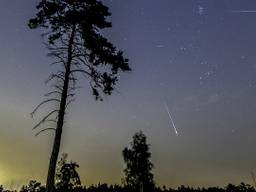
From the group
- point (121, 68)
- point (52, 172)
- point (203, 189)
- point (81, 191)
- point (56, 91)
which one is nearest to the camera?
point (52, 172)

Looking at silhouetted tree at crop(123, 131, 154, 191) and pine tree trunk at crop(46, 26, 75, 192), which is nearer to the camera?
pine tree trunk at crop(46, 26, 75, 192)

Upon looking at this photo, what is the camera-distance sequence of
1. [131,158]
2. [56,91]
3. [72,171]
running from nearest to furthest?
[56,91], [131,158], [72,171]

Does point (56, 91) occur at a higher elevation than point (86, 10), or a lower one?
lower

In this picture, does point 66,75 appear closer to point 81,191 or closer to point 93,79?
point 93,79

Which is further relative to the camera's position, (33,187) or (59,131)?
(33,187)

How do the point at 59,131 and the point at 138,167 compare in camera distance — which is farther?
the point at 138,167

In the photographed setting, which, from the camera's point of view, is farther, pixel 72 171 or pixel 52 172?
pixel 72 171

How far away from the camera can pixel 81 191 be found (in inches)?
3211

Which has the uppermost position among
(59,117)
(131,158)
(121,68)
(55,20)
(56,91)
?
(131,158)

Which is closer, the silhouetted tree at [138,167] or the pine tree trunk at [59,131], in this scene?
the pine tree trunk at [59,131]

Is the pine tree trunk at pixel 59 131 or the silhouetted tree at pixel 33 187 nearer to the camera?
the pine tree trunk at pixel 59 131

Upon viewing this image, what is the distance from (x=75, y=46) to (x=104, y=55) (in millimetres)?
1933

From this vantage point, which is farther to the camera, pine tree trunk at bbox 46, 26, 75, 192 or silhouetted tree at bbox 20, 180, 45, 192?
silhouetted tree at bbox 20, 180, 45, 192

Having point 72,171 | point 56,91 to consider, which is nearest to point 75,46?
point 56,91
